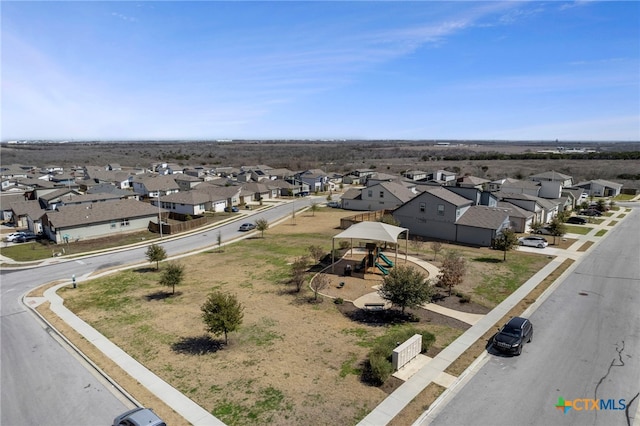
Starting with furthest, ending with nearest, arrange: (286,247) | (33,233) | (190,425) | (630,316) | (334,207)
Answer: (334,207) < (33,233) < (286,247) < (630,316) < (190,425)

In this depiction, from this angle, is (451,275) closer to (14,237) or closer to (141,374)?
(141,374)

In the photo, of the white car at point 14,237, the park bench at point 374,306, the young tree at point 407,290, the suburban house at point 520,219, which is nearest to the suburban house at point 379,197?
the suburban house at point 520,219

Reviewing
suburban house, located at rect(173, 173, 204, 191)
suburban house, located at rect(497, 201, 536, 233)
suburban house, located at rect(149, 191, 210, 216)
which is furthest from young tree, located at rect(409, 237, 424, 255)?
suburban house, located at rect(173, 173, 204, 191)

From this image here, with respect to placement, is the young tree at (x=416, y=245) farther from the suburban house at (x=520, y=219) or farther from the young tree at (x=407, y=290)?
the young tree at (x=407, y=290)

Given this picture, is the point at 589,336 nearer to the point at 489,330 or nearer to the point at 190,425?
the point at 489,330

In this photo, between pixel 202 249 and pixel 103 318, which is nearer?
pixel 103 318

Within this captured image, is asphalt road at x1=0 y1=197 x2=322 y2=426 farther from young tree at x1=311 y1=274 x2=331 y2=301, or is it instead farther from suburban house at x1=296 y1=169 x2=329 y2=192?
suburban house at x1=296 y1=169 x2=329 y2=192

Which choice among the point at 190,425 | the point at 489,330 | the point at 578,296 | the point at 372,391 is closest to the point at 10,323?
the point at 190,425
